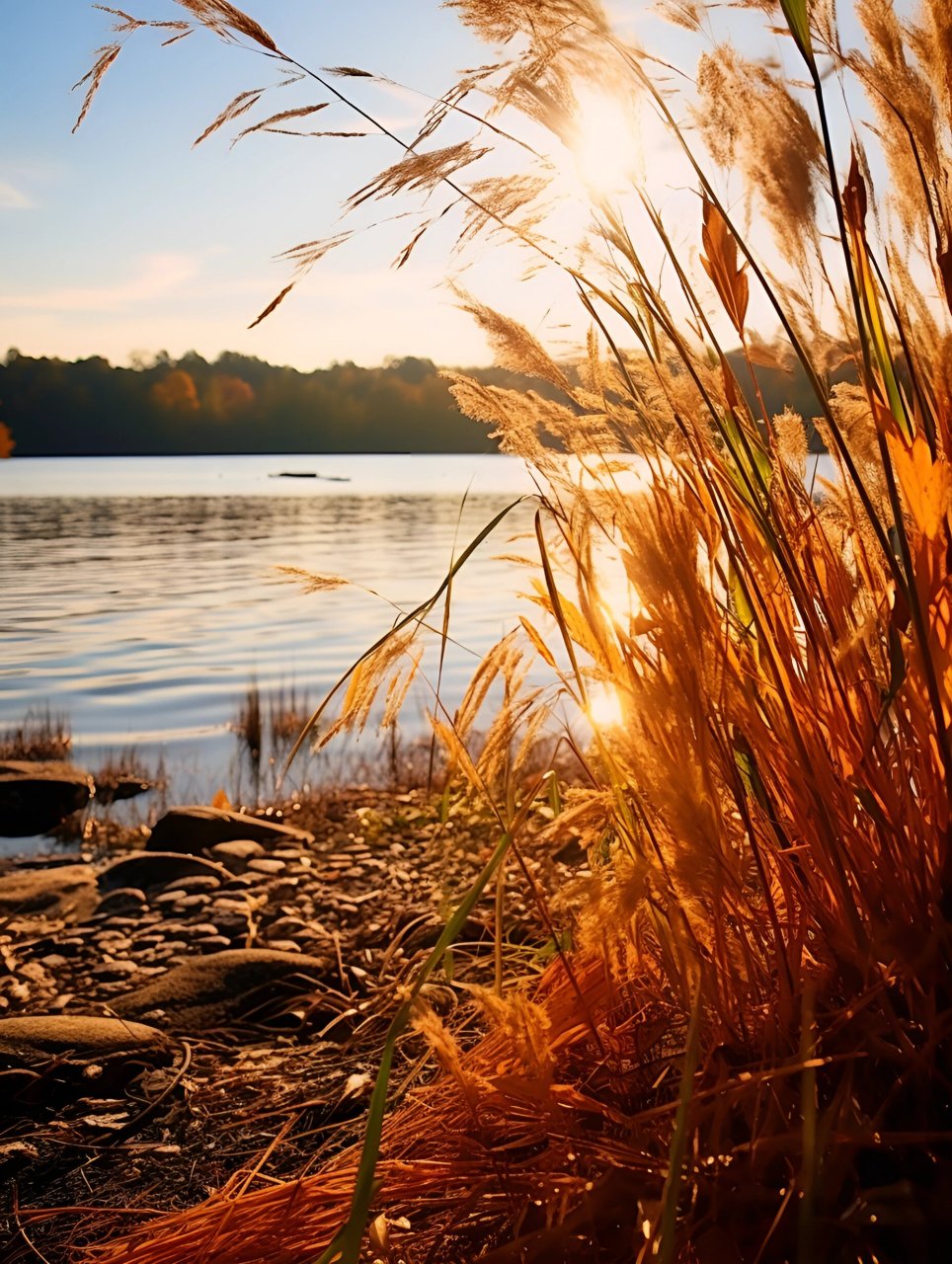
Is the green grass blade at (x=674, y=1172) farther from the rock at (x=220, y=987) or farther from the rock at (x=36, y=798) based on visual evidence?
the rock at (x=36, y=798)

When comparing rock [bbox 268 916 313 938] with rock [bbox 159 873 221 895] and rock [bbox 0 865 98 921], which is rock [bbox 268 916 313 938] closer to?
rock [bbox 159 873 221 895]

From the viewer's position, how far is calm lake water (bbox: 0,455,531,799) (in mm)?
9258

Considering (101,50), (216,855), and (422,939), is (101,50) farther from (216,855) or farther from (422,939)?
(216,855)

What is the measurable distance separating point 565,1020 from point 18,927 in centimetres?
282

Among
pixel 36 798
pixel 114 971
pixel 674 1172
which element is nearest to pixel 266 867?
pixel 114 971

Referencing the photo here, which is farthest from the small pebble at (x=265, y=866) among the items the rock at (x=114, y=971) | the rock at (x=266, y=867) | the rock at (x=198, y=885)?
the rock at (x=114, y=971)

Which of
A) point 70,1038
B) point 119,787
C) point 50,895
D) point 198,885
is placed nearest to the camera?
point 70,1038

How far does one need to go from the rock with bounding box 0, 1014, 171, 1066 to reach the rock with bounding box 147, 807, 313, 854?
249cm

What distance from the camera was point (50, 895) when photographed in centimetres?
429

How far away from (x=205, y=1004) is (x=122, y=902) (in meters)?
→ 1.28

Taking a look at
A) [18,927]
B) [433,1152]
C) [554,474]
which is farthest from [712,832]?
[18,927]

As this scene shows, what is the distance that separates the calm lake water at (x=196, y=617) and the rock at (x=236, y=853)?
3.81 ft

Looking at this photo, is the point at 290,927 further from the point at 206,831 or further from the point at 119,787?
the point at 119,787

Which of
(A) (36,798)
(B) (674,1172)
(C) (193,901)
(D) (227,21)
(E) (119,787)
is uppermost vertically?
(D) (227,21)
